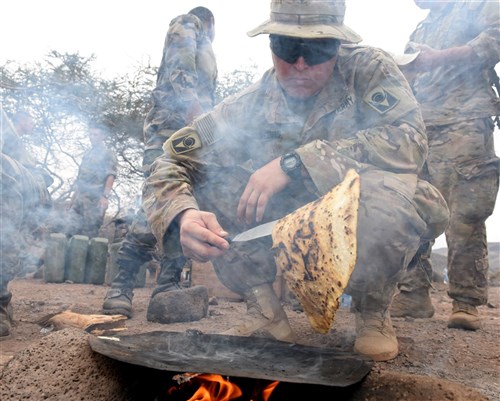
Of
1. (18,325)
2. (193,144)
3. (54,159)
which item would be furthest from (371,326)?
(54,159)

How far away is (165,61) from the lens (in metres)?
4.04

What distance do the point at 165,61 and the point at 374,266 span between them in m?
2.74

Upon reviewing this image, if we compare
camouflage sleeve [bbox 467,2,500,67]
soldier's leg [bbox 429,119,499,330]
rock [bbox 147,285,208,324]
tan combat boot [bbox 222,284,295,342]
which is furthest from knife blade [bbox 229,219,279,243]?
camouflage sleeve [bbox 467,2,500,67]

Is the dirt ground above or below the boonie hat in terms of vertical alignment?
below

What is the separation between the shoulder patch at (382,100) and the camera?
2.04 m

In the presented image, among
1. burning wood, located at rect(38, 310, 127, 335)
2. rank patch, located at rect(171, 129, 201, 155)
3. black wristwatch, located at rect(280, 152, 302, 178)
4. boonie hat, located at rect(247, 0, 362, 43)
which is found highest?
boonie hat, located at rect(247, 0, 362, 43)

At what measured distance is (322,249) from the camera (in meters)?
1.38

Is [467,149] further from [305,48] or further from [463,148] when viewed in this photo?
[305,48]

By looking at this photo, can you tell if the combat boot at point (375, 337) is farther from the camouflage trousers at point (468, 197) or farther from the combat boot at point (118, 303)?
the combat boot at point (118, 303)

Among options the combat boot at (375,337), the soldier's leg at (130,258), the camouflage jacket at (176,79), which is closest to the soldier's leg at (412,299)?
the combat boot at (375,337)

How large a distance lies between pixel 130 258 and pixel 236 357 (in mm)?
2455

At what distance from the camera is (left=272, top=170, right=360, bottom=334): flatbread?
1.33 metres

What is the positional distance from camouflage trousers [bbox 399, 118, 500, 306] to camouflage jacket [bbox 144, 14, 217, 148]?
1.94m

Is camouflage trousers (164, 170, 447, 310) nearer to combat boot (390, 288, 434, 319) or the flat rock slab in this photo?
the flat rock slab
